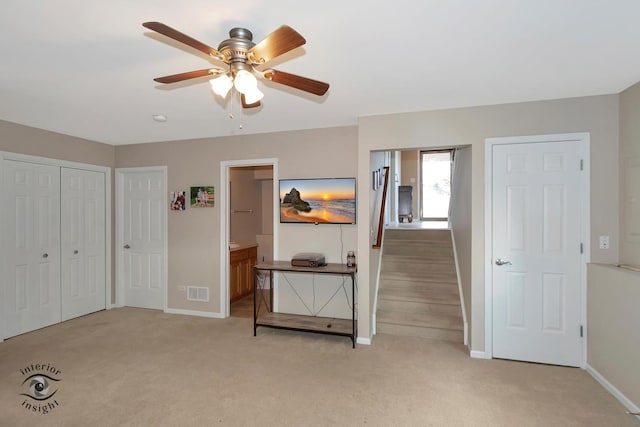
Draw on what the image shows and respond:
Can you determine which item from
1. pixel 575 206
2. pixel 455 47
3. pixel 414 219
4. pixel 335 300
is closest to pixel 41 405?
pixel 335 300

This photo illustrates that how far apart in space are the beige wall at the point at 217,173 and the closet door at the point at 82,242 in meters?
0.60

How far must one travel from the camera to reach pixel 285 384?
107 inches

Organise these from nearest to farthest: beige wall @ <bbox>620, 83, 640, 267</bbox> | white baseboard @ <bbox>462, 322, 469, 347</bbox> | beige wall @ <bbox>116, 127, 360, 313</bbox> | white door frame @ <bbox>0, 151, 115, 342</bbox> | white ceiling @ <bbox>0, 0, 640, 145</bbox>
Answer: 1. white ceiling @ <bbox>0, 0, 640, 145</bbox>
2. beige wall @ <bbox>620, 83, 640, 267</bbox>
3. white baseboard @ <bbox>462, 322, 469, 347</bbox>
4. white door frame @ <bbox>0, 151, 115, 342</bbox>
5. beige wall @ <bbox>116, 127, 360, 313</bbox>

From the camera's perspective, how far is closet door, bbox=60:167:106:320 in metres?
4.31

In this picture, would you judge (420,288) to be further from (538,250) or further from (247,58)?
(247,58)

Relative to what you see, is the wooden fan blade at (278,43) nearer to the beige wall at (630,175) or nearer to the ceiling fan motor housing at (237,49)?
the ceiling fan motor housing at (237,49)

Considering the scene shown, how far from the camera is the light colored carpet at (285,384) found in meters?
2.30

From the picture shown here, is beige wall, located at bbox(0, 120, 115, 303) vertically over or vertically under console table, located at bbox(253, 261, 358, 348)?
over

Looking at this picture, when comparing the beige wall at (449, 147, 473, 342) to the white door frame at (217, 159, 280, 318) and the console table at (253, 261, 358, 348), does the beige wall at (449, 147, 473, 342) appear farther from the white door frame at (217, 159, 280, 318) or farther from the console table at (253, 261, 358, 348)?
the white door frame at (217, 159, 280, 318)

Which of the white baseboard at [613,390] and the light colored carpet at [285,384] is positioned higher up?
the white baseboard at [613,390]

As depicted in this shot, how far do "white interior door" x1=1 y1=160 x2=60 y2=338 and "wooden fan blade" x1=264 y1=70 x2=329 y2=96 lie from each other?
372cm

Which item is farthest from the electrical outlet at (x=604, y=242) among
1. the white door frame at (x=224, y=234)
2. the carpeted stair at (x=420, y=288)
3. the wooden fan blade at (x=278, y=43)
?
the white door frame at (x=224, y=234)

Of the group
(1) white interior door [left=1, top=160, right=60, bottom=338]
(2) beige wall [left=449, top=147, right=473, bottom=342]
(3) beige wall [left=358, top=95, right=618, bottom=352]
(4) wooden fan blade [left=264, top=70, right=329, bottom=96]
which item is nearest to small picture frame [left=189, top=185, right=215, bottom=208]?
(1) white interior door [left=1, top=160, right=60, bottom=338]

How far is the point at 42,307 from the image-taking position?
402 cm
